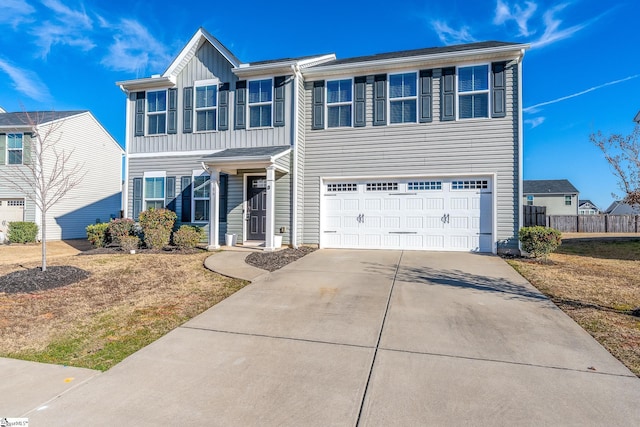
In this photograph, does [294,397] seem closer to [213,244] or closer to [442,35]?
[213,244]

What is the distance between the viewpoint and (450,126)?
10.0 metres

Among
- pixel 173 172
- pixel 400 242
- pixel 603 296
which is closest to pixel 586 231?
pixel 400 242

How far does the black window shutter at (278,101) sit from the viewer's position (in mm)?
10617

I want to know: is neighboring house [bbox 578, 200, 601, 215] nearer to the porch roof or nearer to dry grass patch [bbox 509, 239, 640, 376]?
dry grass patch [bbox 509, 239, 640, 376]

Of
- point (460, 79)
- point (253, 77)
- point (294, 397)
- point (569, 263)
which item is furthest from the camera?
point (253, 77)

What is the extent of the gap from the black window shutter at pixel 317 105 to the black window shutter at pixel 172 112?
16.1 ft

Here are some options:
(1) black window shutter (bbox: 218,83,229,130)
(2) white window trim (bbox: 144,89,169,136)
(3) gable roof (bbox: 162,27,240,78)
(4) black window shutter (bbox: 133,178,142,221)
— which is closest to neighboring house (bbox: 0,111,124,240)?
(2) white window trim (bbox: 144,89,169,136)

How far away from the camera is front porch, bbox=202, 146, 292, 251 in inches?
376

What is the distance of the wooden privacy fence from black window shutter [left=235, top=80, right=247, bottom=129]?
68.6 ft

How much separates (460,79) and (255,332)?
382 inches

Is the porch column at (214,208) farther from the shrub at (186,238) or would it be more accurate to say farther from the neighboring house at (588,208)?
the neighboring house at (588,208)

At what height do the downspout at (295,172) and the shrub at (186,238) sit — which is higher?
the downspout at (295,172)

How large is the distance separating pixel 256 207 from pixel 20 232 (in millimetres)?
11637

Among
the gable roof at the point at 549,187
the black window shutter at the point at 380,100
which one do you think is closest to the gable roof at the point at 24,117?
the black window shutter at the point at 380,100
